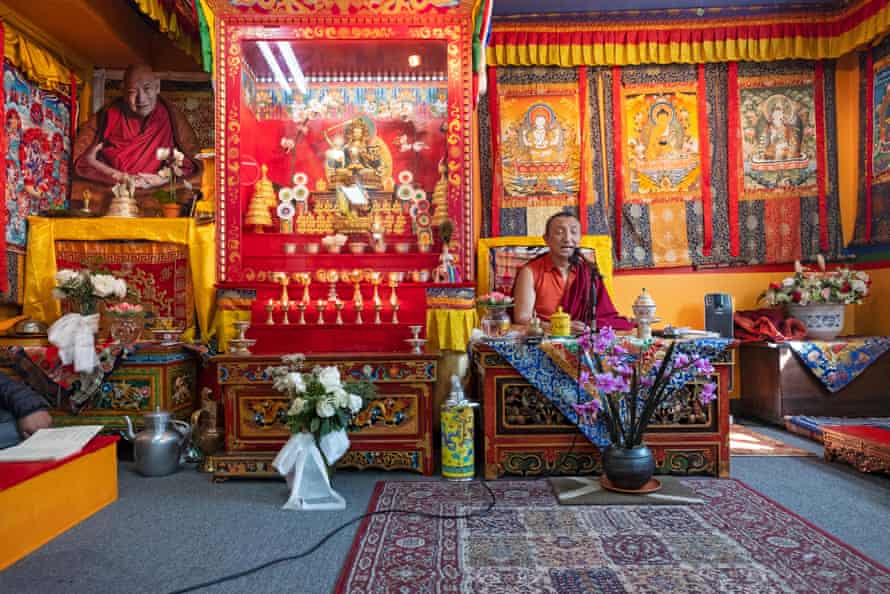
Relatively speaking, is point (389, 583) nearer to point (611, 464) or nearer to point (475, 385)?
point (611, 464)

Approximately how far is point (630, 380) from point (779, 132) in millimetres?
4240

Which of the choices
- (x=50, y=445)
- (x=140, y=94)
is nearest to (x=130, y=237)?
(x=140, y=94)

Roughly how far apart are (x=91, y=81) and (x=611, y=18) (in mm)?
5313

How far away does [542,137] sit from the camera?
21.5 ft

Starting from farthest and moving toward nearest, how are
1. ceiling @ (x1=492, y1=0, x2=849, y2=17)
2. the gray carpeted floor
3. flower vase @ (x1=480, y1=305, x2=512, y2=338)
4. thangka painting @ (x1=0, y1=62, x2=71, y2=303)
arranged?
ceiling @ (x1=492, y1=0, x2=849, y2=17), thangka painting @ (x1=0, y1=62, x2=71, y2=303), flower vase @ (x1=480, y1=305, x2=512, y2=338), the gray carpeted floor

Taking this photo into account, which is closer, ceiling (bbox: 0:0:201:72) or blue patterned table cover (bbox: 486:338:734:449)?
blue patterned table cover (bbox: 486:338:734:449)

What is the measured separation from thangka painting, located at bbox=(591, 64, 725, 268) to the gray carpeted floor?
9.30 ft

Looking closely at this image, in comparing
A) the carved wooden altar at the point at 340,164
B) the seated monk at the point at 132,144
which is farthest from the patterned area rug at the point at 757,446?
the seated monk at the point at 132,144

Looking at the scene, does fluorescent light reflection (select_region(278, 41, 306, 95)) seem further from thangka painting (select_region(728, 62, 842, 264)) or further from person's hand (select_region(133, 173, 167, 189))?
thangka painting (select_region(728, 62, 842, 264))

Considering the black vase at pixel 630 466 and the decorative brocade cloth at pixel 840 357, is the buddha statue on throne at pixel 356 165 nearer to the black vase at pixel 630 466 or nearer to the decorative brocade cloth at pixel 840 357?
the black vase at pixel 630 466

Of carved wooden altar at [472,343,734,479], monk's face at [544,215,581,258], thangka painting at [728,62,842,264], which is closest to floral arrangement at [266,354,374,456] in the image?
carved wooden altar at [472,343,734,479]

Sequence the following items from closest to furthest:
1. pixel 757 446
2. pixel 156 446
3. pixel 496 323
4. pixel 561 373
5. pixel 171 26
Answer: pixel 561 373, pixel 156 446, pixel 496 323, pixel 757 446, pixel 171 26

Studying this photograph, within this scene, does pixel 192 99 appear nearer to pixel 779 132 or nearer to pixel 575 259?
pixel 575 259

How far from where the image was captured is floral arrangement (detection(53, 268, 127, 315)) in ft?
15.6
